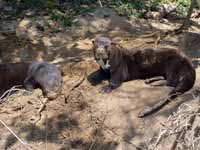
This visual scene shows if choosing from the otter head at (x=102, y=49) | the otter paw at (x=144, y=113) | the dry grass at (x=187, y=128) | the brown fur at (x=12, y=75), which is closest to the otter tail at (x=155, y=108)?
the otter paw at (x=144, y=113)

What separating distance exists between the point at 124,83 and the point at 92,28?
2.60 metres

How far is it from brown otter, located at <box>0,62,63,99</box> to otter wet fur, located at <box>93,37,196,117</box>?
0.65 m

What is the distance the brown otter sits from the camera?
21.3 feet

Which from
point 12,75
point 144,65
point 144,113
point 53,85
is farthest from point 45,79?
point 144,113

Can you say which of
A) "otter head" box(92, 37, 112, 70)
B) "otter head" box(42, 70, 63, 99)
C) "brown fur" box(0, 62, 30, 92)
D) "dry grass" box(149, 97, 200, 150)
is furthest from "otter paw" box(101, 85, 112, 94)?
"dry grass" box(149, 97, 200, 150)

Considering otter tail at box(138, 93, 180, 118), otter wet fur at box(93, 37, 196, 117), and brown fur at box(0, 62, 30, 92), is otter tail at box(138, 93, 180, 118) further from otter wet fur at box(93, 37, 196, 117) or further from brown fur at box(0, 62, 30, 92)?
brown fur at box(0, 62, 30, 92)

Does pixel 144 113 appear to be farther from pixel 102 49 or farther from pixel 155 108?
pixel 102 49

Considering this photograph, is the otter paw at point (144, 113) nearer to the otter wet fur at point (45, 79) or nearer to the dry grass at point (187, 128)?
the otter wet fur at point (45, 79)

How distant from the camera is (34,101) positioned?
620 cm

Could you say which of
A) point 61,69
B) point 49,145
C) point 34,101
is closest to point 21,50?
point 61,69

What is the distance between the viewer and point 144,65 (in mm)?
6715

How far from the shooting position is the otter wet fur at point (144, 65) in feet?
20.6

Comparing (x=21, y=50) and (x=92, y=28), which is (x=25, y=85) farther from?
(x=92, y=28)

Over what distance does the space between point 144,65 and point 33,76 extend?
61.6 inches
